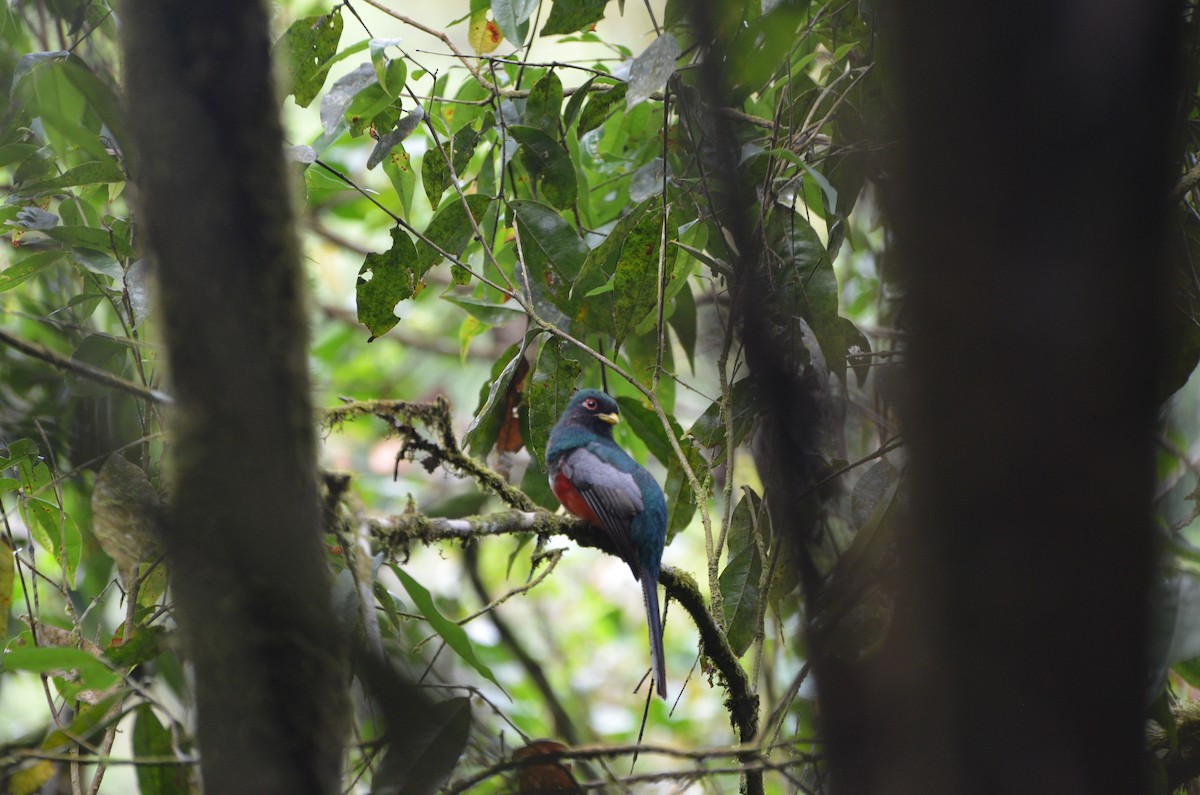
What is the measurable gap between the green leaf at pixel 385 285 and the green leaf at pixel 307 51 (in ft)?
1.83

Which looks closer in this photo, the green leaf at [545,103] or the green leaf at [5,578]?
the green leaf at [5,578]

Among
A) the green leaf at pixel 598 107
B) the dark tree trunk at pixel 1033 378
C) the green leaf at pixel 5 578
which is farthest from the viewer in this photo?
the green leaf at pixel 598 107

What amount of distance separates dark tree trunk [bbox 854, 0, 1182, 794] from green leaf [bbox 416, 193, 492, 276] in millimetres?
2628

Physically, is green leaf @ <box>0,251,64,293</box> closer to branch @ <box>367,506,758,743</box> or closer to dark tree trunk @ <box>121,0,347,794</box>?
branch @ <box>367,506,758,743</box>

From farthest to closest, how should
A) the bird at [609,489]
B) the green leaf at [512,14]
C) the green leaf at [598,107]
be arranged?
the bird at [609,489], the green leaf at [598,107], the green leaf at [512,14]

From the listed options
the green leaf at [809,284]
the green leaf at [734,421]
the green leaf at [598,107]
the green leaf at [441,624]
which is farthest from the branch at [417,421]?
the green leaf at [598,107]

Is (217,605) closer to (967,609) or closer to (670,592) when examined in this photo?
(967,609)

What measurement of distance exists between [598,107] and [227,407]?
101 inches

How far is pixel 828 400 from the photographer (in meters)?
2.46

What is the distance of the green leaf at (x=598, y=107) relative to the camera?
345 centimetres

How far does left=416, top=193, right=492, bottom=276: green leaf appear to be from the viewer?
11.1 ft

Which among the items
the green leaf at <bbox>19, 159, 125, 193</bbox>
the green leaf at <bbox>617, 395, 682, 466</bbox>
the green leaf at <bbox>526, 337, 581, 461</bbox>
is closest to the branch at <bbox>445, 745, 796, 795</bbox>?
the green leaf at <bbox>526, 337, 581, 461</bbox>

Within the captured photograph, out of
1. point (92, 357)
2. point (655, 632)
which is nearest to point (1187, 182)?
point (655, 632)

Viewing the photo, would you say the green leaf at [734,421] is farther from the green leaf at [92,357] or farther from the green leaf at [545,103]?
the green leaf at [92,357]
